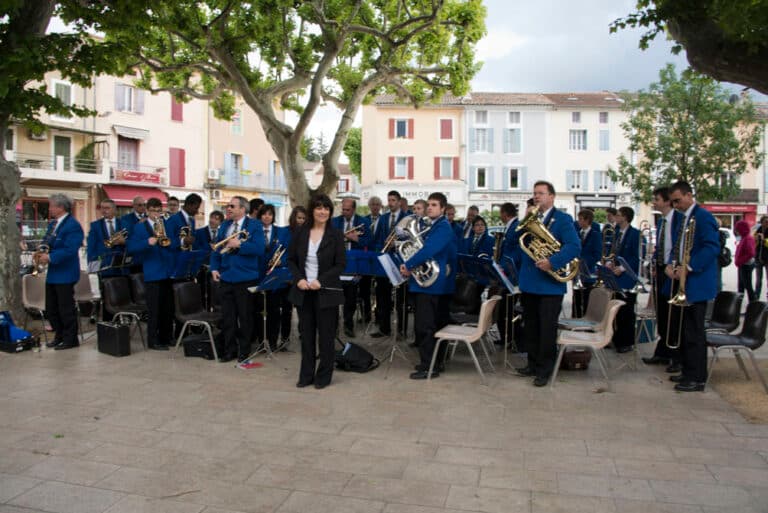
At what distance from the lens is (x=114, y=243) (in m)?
8.84

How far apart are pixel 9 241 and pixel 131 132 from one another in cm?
2732

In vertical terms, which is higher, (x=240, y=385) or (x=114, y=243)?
(x=114, y=243)

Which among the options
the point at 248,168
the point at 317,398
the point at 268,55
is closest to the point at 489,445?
the point at 317,398

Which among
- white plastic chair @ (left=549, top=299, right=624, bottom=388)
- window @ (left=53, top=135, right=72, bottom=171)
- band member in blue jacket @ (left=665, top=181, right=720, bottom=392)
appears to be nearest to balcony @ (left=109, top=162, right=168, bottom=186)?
window @ (left=53, top=135, right=72, bottom=171)

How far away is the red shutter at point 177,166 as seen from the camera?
120 feet

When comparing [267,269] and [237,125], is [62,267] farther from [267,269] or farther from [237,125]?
[237,125]

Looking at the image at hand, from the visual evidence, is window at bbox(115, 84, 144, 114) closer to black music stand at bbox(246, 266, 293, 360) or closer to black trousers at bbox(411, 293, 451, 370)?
black music stand at bbox(246, 266, 293, 360)

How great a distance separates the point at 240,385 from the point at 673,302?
4430 millimetres

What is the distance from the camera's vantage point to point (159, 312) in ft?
27.3

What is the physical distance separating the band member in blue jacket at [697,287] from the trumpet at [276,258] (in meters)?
4.44

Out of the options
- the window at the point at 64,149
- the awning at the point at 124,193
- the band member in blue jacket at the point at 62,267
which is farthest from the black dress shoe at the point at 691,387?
the window at the point at 64,149

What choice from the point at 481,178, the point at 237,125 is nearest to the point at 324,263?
the point at 237,125

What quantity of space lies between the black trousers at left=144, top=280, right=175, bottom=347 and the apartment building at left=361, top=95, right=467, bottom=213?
1489 inches

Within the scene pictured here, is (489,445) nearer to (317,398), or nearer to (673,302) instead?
(317,398)
